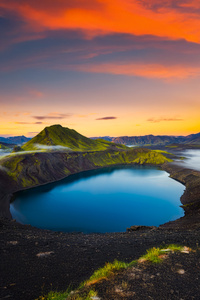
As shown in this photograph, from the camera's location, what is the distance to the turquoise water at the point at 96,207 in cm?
5775

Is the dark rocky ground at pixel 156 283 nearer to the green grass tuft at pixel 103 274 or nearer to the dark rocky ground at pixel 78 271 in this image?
the dark rocky ground at pixel 78 271

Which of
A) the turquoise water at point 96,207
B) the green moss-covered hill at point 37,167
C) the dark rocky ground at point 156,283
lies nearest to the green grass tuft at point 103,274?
the dark rocky ground at point 156,283

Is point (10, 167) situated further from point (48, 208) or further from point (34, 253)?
point (34, 253)

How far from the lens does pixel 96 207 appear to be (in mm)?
76562

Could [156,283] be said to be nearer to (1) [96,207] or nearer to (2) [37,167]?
(1) [96,207]

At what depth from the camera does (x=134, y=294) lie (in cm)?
789

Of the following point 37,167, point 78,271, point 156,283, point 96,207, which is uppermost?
point 156,283

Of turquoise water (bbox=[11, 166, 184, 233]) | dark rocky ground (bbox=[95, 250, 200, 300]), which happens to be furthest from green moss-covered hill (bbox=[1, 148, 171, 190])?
dark rocky ground (bbox=[95, 250, 200, 300])

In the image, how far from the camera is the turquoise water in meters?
57.8

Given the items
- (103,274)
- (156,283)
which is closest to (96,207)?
(103,274)

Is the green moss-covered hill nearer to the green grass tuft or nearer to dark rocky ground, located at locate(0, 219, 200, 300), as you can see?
dark rocky ground, located at locate(0, 219, 200, 300)

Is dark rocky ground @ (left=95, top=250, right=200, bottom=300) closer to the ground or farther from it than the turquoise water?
farther from it

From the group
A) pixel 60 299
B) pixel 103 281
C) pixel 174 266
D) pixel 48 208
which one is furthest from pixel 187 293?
pixel 48 208

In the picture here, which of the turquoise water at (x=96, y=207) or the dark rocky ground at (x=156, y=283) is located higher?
the dark rocky ground at (x=156, y=283)
